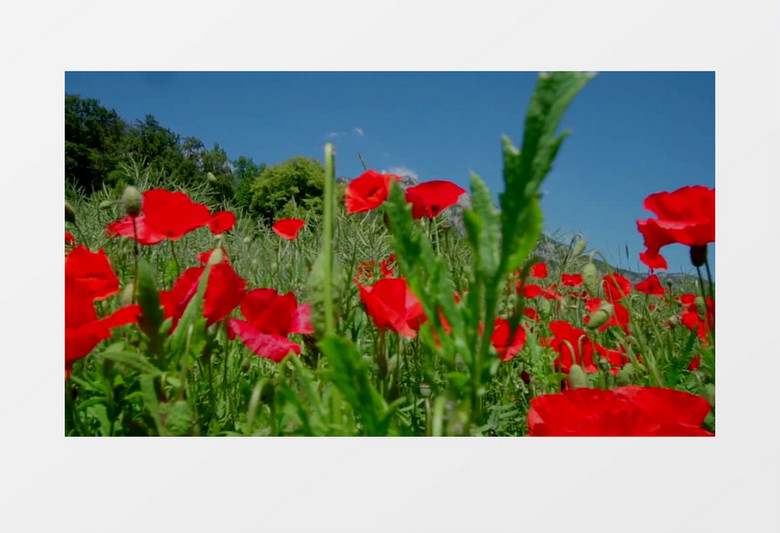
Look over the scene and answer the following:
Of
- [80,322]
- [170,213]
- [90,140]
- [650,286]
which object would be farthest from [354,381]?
[90,140]

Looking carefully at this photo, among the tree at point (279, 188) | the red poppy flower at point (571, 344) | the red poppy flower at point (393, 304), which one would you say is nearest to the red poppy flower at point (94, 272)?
the red poppy flower at point (393, 304)

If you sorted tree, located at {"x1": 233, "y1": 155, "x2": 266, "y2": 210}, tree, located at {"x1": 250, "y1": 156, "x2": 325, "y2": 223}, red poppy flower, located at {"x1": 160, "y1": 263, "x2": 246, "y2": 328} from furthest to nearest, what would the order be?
tree, located at {"x1": 250, "y1": 156, "x2": 325, "y2": 223}, tree, located at {"x1": 233, "y1": 155, "x2": 266, "y2": 210}, red poppy flower, located at {"x1": 160, "y1": 263, "x2": 246, "y2": 328}

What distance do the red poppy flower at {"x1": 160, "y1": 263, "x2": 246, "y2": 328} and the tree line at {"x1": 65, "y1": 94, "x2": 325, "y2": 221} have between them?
1.86ft

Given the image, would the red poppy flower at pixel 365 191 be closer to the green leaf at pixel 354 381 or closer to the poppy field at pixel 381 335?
the poppy field at pixel 381 335

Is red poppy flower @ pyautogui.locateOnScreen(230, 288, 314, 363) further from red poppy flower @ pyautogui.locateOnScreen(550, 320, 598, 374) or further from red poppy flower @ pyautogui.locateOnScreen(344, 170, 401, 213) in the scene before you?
red poppy flower @ pyautogui.locateOnScreen(550, 320, 598, 374)

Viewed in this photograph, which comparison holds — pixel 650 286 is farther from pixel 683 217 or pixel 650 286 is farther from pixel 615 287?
pixel 683 217

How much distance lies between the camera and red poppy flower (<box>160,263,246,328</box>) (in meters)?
0.66

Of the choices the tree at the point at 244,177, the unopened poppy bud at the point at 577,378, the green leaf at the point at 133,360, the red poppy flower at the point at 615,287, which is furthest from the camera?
the tree at the point at 244,177

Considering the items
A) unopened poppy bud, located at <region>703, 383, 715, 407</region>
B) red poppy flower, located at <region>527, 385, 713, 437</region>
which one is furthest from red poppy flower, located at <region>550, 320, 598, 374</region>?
red poppy flower, located at <region>527, 385, 713, 437</region>

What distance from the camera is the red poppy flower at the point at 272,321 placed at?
0.68 meters

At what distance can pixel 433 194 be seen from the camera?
1.00 meters

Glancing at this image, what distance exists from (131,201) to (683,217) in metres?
0.80
